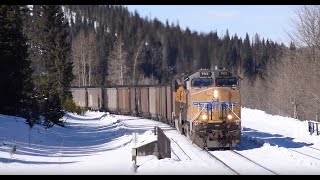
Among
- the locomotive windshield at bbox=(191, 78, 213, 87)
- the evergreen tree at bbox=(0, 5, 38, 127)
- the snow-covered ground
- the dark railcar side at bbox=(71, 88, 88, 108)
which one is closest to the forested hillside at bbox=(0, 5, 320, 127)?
the evergreen tree at bbox=(0, 5, 38, 127)

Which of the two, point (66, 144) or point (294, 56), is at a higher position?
point (294, 56)

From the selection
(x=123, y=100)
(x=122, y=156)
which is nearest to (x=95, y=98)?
(x=123, y=100)

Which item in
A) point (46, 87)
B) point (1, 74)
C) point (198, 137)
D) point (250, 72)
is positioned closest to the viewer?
point (198, 137)

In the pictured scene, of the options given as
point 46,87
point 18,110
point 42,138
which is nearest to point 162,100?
point 46,87

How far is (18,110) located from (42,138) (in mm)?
6638

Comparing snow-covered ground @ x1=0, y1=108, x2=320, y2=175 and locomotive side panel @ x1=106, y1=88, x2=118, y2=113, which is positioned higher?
locomotive side panel @ x1=106, y1=88, x2=118, y2=113

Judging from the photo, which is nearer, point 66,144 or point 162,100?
point 66,144

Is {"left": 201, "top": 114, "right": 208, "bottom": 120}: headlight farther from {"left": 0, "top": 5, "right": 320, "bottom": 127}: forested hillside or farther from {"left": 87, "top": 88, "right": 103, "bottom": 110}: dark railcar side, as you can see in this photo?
{"left": 87, "top": 88, "right": 103, "bottom": 110}: dark railcar side

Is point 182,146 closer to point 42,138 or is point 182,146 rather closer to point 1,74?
point 42,138

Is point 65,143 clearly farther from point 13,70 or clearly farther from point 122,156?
point 122,156

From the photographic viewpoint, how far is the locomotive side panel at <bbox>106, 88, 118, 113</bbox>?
58.0m

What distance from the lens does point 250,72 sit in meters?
24.7

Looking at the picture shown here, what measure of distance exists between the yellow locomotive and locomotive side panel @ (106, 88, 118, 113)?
3524 centimetres

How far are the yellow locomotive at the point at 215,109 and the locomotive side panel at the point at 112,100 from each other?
116 feet
